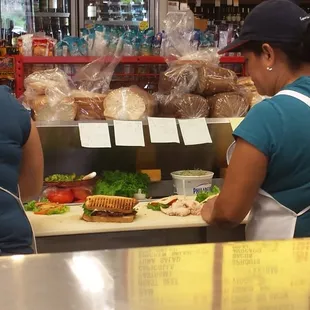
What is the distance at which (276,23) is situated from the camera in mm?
1509

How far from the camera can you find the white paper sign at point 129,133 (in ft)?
7.84

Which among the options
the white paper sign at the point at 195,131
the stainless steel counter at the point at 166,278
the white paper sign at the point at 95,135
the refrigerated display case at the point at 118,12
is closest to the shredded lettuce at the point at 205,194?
the white paper sign at the point at 195,131

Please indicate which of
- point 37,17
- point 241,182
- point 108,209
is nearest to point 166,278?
point 241,182

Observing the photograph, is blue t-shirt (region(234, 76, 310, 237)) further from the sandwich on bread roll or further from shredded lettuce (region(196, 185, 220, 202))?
shredded lettuce (region(196, 185, 220, 202))

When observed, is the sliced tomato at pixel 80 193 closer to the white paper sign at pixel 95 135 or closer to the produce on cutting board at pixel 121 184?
the produce on cutting board at pixel 121 184

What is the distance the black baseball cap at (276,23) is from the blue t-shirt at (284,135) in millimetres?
125

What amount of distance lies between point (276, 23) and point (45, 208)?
4.13 feet

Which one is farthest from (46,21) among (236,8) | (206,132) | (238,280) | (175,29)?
(238,280)

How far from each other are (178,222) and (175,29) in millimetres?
1060

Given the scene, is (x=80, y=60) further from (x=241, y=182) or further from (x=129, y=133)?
(x=241, y=182)

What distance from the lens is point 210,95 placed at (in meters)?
2.63

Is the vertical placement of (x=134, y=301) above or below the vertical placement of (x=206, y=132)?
above

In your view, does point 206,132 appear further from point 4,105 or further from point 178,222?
point 4,105

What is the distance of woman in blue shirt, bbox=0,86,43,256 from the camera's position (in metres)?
1.57
